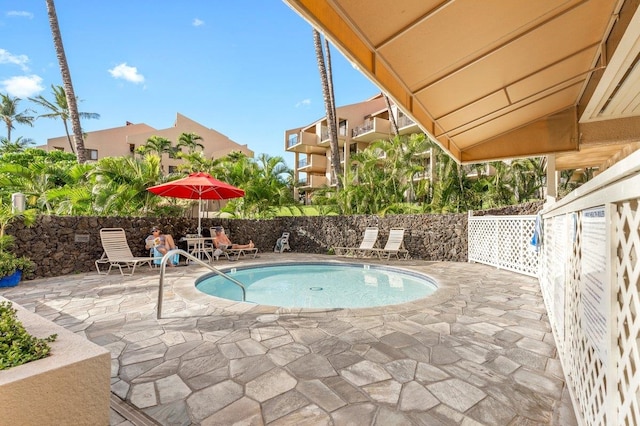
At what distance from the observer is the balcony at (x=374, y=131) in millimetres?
28375

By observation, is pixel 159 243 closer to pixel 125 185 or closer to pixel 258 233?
pixel 125 185

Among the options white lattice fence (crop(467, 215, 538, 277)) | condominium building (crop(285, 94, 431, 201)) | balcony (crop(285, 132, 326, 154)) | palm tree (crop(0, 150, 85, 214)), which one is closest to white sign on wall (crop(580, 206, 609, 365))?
white lattice fence (crop(467, 215, 538, 277))

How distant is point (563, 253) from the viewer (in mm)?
2947

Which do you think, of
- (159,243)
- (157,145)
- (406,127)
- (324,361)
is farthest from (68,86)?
(406,127)

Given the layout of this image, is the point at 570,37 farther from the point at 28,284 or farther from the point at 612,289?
the point at 28,284

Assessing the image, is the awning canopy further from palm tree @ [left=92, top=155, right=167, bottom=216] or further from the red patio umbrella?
palm tree @ [left=92, top=155, right=167, bottom=216]

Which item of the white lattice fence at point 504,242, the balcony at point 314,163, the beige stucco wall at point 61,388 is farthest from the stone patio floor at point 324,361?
the balcony at point 314,163

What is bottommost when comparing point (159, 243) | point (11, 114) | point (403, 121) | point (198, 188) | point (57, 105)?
point (159, 243)

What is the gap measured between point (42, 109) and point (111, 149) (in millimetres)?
9998

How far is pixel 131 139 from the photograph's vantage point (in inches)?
1346

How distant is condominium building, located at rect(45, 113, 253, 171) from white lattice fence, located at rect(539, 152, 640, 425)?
1308 inches

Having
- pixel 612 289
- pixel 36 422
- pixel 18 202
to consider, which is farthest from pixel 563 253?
pixel 18 202

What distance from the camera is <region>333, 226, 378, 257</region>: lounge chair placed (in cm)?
1177

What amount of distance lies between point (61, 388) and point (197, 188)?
828 cm
